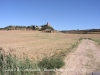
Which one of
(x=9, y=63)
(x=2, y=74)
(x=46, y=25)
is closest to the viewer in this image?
(x=2, y=74)

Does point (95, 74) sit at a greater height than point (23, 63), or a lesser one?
lesser

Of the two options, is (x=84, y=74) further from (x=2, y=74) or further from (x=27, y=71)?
(x=2, y=74)

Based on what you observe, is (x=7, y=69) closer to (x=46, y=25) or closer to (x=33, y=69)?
(x=33, y=69)

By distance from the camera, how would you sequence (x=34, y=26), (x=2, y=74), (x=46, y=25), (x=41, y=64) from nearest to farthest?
1. (x=2, y=74)
2. (x=41, y=64)
3. (x=34, y=26)
4. (x=46, y=25)

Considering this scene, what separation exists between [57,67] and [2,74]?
5.06 m

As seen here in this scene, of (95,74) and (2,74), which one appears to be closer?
(2,74)

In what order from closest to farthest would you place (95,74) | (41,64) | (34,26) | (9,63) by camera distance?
1. (9,63)
2. (95,74)
3. (41,64)
4. (34,26)

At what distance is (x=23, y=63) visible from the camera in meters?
11.3

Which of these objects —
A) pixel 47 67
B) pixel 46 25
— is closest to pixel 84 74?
pixel 47 67

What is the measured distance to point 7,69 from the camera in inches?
418

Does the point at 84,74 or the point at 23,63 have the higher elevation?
the point at 23,63

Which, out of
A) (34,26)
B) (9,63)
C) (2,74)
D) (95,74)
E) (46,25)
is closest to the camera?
(2,74)

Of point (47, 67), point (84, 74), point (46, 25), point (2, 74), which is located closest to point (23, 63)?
point (2, 74)

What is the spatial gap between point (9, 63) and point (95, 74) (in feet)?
14.9
